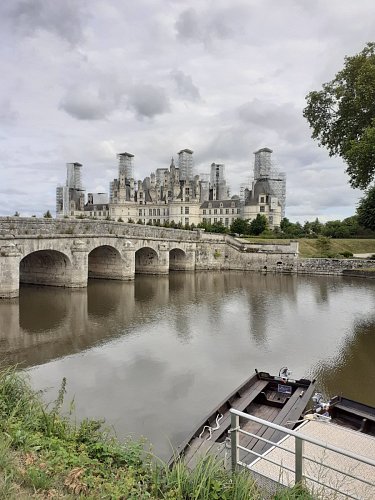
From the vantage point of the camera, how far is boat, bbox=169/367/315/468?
7.23 metres

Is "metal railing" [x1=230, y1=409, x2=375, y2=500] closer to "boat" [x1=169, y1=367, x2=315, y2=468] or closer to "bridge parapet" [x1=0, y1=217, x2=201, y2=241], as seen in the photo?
"boat" [x1=169, y1=367, x2=315, y2=468]

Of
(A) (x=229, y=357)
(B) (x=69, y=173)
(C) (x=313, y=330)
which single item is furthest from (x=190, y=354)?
(B) (x=69, y=173)

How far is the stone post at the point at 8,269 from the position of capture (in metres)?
21.8

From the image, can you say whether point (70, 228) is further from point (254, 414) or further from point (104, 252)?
point (254, 414)

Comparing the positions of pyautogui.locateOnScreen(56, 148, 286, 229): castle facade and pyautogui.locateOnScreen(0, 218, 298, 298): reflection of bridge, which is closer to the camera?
pyautogui.locateOnScreen(0, 218, 298, 298): reflection of bridge

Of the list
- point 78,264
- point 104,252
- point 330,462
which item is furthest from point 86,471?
point 104,252

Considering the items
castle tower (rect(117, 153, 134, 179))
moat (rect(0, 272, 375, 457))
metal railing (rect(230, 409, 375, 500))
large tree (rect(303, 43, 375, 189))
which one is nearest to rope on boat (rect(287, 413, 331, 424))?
metal railing (rect(230, 409, 375, 500))

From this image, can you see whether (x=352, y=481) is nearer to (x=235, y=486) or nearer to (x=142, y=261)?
(x=235, y=486)

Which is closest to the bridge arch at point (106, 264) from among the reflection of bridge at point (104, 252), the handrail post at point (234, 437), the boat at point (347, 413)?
the reflection of bridge at point (104, 252)

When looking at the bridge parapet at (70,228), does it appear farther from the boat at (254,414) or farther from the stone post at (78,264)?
the boat at (254,414)

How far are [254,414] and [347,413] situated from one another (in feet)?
6.74

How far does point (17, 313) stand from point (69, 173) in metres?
93.0

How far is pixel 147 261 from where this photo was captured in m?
39.5

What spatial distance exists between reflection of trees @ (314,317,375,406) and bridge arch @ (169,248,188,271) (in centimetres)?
2802
